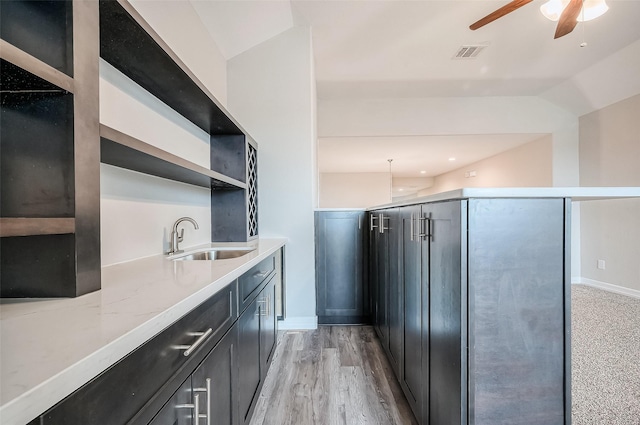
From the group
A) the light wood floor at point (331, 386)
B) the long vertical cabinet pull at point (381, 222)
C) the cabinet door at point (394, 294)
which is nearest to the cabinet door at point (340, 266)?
the light wood floor at point (331, 386)

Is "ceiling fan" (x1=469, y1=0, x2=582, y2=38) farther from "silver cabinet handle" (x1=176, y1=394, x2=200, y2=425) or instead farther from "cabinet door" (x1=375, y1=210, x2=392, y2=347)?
"silver cabinet handle" (x1=176, y1=394, x2=200, y2=425)

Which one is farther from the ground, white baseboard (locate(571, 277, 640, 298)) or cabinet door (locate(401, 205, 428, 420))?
cabinet door (locate(401, 205, 428, 420))

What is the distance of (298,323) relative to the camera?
2865mm

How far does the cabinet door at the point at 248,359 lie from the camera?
48.9 inches

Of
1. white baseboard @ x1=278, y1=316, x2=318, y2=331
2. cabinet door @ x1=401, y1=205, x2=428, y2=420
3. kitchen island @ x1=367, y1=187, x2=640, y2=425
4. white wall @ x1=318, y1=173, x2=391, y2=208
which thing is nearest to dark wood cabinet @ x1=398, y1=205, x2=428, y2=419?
cabinet door @ x1=401, y1=205, x2=428, y2=420

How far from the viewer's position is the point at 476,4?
267 cm

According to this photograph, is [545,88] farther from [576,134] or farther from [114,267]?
[114,267]

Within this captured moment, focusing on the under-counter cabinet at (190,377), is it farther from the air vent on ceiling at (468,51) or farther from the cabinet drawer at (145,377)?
the air vent on ceiling at (468,51)

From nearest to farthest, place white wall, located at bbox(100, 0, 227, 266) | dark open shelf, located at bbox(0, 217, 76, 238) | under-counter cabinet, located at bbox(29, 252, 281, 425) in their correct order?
under-counter cabinet, located at bbox(29, 252, 281, 425)
dark open shelf, located at bbox(0, 217, 76, 238)
white wall, located at bbox(100, 0, 227, 266)

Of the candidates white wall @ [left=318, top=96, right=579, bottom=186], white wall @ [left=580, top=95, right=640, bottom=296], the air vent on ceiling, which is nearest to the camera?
the air vent on ceiling

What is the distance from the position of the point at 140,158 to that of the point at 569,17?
328cm

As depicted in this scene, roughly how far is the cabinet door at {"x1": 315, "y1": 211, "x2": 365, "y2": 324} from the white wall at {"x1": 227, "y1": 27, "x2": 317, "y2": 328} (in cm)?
10

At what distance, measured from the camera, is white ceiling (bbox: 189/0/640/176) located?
8.73 ft

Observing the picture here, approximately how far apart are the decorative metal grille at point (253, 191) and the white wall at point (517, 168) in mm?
4900
